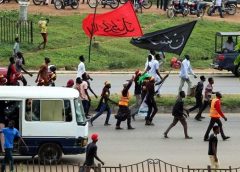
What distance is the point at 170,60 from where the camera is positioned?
40406mm

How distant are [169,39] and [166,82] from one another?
7281mm

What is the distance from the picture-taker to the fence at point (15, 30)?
42.0m

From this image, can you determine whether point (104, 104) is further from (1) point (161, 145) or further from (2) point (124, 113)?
(1) point (161, 145)

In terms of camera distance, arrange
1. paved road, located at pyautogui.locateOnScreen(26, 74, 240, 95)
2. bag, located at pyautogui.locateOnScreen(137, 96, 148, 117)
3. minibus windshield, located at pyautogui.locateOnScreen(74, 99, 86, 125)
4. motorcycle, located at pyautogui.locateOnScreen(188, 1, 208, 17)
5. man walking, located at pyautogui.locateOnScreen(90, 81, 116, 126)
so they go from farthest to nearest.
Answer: motorcycle, located at pyautogui.locateOnScreen(188, 1, 208, 17)
paved road, located at pyautogui.locateOnScreen(26, 74, 240, 95)
bag, located at pyautogui.locateOnScreen(137, 96, 148, 117)
man walking, located at pyautogui.locateOnScreen(90, 81, 116, 126)
minibus windshield, located at pyautogui.locateOnScreen(74, 99, 86, 125)

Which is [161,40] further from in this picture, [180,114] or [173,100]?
[180,114]

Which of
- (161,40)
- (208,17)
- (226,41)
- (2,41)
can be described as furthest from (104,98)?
(208,17)

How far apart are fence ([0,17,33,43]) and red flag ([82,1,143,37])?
406 inches

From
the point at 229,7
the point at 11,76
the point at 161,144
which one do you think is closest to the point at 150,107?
the point at 161,144

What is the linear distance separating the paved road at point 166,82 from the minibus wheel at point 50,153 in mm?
10601

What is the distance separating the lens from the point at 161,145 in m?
23.3

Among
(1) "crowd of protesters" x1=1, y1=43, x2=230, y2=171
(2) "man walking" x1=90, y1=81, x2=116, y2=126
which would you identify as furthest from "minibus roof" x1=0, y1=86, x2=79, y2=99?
(2) "man walking" x1=90, y1=81, x2=116, y2=126

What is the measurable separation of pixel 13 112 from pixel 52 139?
1.09 meters

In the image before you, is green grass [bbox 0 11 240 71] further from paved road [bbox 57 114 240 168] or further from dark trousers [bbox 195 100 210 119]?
paved road [bbox 57 114 240 168]

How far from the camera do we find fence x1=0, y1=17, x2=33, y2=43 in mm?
42000
